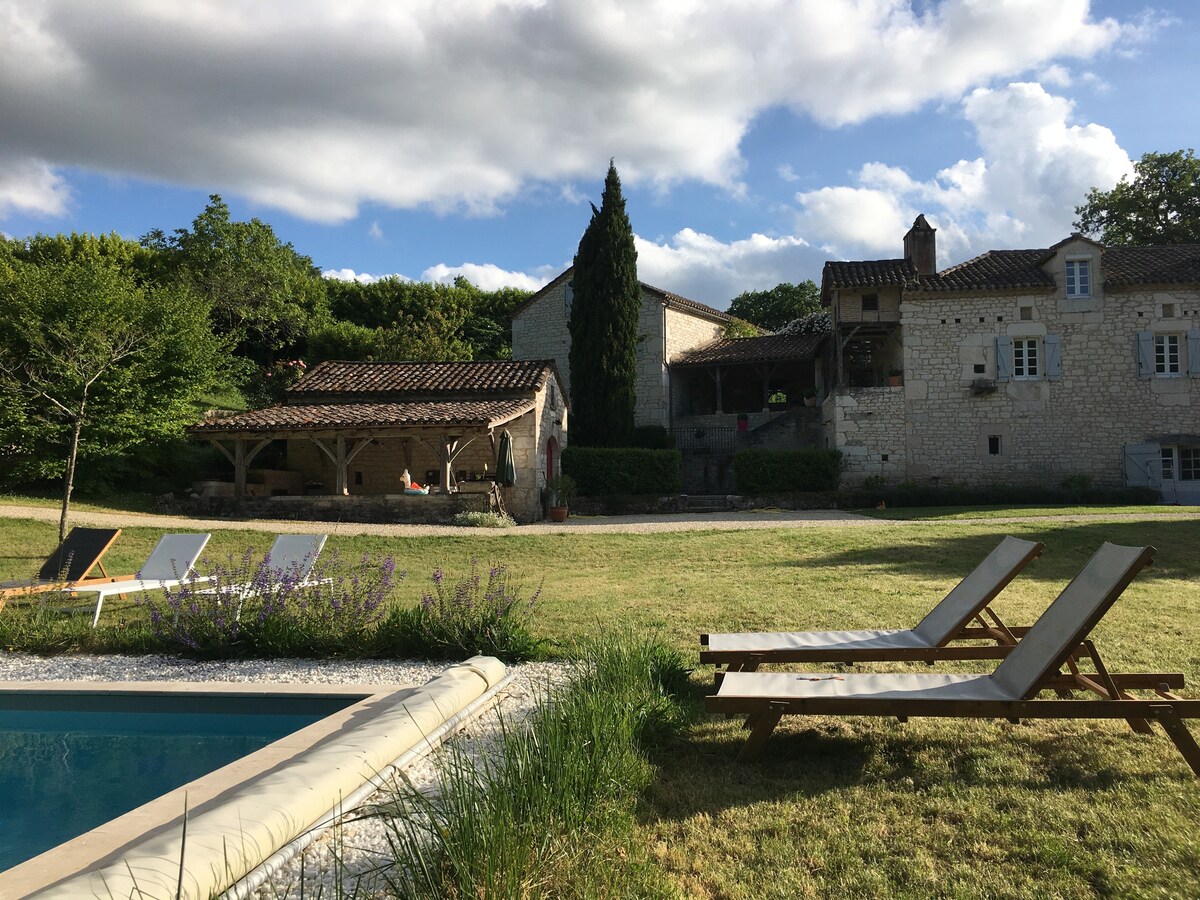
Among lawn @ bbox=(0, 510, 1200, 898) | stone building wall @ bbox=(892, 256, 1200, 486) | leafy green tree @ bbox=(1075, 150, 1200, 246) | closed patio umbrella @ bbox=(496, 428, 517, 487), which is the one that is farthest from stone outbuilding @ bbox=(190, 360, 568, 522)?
leafy green tree @ bbox=(1075, 150, 1200, 246)

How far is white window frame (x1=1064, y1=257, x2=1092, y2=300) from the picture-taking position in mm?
24422

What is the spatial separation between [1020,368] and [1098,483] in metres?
4.10

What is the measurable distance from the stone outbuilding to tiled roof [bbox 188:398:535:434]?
0.03 metres

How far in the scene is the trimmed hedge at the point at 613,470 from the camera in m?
22.6

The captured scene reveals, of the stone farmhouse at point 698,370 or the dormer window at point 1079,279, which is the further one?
the stone farmhouse at point 698,370

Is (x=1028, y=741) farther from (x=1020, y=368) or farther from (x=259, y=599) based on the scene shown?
(x=1020, y=368)

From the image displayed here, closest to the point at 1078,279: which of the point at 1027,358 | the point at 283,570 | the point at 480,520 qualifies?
the point at 1027,358

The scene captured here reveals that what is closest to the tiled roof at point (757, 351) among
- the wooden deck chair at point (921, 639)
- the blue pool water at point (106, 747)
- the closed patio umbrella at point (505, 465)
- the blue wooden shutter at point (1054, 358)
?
the blue wooden shutter at point (1054, 358)

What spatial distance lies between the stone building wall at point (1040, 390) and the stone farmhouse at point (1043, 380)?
31 mm

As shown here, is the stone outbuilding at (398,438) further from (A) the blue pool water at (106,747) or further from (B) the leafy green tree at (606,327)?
(A) the blue pool water at (106,747)

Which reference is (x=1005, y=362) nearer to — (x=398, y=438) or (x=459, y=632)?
(x=398, y=438)

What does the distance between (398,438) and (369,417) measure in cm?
201

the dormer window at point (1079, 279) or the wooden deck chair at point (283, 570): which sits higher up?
the dormer window at point (1079, 279)

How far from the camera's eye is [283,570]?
25.7 ft
